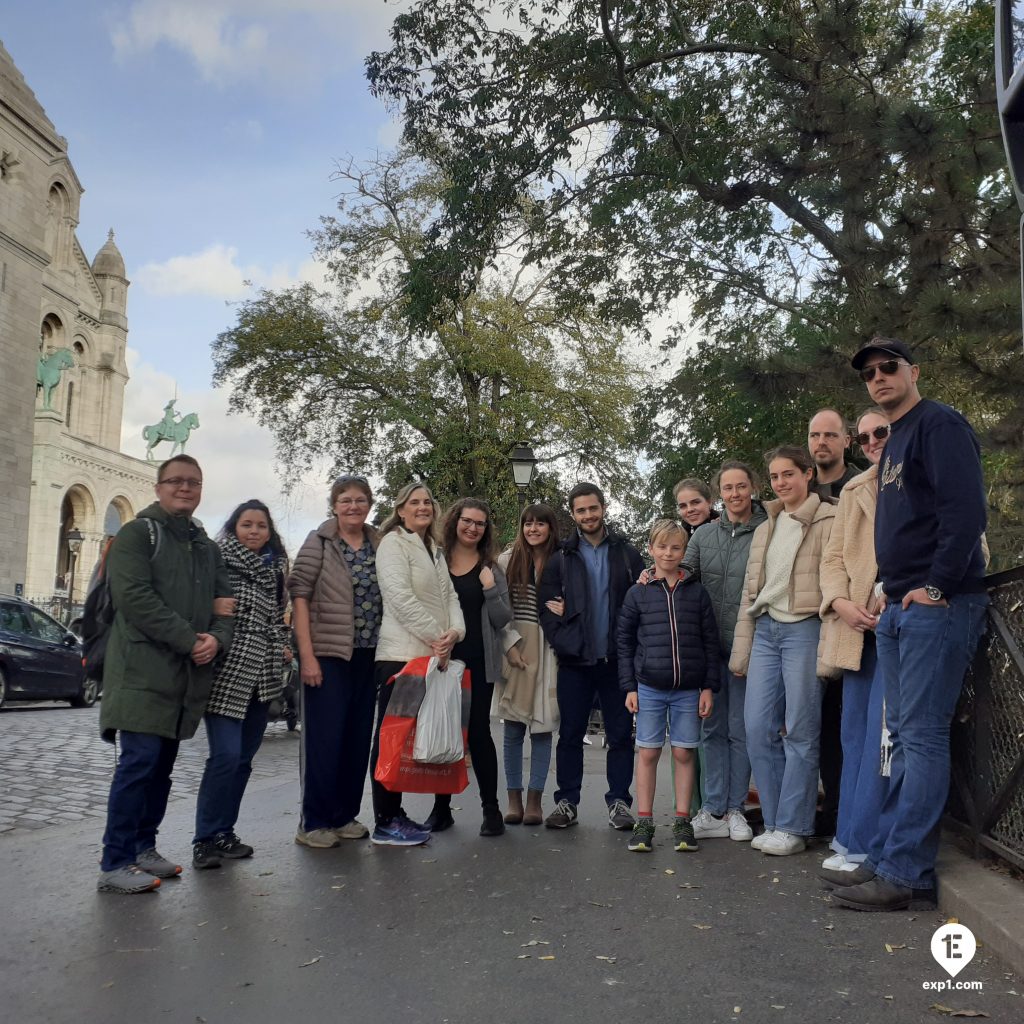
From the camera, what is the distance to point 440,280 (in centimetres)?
1373

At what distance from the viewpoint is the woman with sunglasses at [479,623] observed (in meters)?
6.60

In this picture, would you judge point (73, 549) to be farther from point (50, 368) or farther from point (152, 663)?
point (152, 663)

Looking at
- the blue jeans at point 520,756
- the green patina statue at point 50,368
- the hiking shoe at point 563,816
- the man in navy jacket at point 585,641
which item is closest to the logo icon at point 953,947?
the man in navy jacket at point 585,641

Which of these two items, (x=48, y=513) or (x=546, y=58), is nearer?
(x=546, y=58)

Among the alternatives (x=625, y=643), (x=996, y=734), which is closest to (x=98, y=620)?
(x=625, y=643)

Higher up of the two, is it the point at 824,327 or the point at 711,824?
the point at 824,327

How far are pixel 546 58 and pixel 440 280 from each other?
116 inches

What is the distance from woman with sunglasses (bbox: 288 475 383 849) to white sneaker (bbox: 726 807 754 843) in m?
2.17

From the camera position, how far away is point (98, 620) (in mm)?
5324

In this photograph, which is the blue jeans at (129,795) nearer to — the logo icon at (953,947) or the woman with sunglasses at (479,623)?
the woman with sunglasses at (479,623)

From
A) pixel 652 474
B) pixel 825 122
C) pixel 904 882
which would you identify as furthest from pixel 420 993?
pixel 652 474

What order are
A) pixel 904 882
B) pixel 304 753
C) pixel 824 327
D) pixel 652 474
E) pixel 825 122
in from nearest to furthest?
→ pixel 904 882 → pixel 304 753 → pixel 825 122 → pixel 824 327 → pixel 652 474

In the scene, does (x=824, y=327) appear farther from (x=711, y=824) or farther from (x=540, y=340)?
(x=540, y=340)

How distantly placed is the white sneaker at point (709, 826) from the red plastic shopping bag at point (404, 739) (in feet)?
4.99
